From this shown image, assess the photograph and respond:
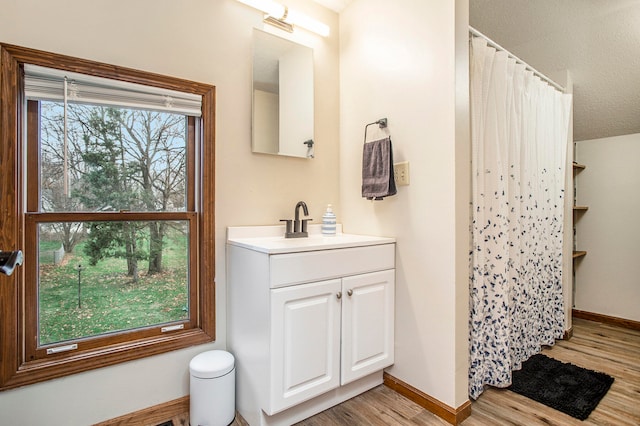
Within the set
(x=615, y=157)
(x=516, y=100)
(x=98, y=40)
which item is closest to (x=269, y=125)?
(x=98, y=40)

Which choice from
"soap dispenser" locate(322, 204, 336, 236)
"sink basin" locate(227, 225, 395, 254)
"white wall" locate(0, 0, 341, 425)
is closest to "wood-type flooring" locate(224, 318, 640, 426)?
"white wall" locate(0, 0, 341, 425)

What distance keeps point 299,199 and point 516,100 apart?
1549mm

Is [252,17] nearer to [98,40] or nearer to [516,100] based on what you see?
[98,40]

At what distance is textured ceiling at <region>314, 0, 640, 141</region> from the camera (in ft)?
7.13

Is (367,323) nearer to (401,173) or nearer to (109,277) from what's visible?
(401,173)

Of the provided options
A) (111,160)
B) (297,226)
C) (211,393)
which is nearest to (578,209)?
(297,226)

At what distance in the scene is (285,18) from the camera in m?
1.95

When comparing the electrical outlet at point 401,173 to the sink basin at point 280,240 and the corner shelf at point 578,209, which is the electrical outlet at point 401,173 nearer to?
the sink basin at point 280,240

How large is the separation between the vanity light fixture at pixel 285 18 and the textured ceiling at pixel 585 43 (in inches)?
46.0

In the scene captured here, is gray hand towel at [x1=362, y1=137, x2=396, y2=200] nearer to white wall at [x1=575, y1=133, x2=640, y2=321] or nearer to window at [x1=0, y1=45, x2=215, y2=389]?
window at [x1=0, y1=45, x2=215, y2=389]

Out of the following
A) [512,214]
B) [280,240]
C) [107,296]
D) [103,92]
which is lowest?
[107,296]

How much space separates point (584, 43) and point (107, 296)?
3600 millimetres

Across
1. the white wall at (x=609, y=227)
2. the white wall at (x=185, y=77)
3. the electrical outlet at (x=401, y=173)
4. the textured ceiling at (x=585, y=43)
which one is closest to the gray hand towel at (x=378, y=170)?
the electrical outlet at (x=401, y=173)

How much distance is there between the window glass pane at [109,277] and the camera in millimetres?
1456
